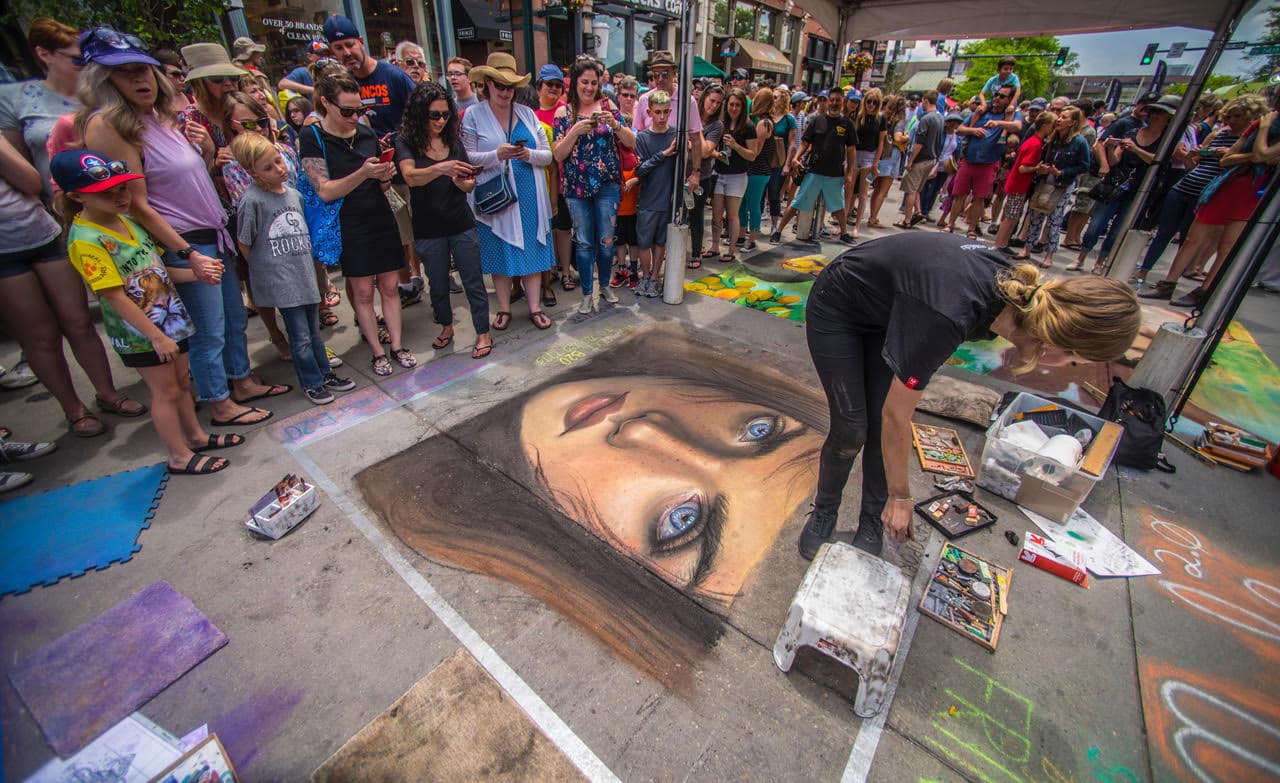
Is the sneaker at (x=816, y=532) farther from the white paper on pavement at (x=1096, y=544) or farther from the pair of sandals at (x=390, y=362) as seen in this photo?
the pair of sandals at (x=390, y=362)

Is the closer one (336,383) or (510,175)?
(336,383)

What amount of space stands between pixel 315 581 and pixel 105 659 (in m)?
0.71

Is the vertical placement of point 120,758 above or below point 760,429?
below

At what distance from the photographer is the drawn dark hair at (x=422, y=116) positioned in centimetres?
351

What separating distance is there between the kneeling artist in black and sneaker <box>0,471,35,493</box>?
13.7 feet

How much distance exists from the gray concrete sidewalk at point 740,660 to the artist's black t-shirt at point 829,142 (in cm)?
507

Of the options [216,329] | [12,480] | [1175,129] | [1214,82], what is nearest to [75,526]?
[12,480]

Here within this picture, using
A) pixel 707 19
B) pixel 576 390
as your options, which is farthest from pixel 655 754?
pixel 707 19

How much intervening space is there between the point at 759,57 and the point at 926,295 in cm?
2815

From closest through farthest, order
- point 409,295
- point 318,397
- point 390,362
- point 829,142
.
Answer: point 318,397
point 390,362
point 409,295
point 829,142

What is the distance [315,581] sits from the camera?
2.35 metres

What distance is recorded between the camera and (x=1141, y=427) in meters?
3.17

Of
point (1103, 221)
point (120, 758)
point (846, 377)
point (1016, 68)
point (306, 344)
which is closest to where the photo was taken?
point (120, 758)

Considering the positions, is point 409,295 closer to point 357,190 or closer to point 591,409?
point 357,190
